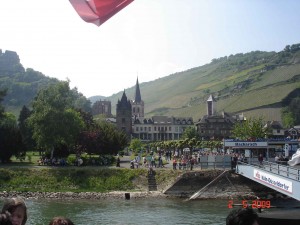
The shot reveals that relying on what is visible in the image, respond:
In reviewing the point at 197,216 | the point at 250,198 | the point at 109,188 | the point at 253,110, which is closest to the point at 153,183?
the point at 109,188

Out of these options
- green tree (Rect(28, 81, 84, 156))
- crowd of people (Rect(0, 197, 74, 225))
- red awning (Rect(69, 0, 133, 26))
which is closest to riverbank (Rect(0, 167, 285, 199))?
green tree (Rect(28, 81, 84, 156))

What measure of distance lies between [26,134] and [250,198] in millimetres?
49269

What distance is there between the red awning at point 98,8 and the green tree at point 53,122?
168 ft

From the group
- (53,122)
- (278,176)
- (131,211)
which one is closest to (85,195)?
(131,211)

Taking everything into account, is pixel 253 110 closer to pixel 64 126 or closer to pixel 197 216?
pixel 64 126

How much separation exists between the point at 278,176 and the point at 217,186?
56.4ft

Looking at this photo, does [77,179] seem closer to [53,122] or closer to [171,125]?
[53,122]

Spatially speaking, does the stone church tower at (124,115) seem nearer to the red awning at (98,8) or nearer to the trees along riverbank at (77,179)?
the trees along riverbank at (77,179)

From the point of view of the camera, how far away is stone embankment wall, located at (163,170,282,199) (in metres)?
45.2

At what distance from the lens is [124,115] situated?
6462 inches

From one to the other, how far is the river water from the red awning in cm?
2515

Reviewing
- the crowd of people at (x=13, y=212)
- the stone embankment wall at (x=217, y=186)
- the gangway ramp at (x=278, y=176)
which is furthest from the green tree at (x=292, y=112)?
the crowd of people at (x=13, y=212)

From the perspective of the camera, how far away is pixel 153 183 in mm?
48031

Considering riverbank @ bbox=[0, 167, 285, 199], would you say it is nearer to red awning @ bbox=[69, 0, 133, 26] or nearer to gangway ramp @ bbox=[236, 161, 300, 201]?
gangway ramp @ bbox=[236, 161, 300, 201]
